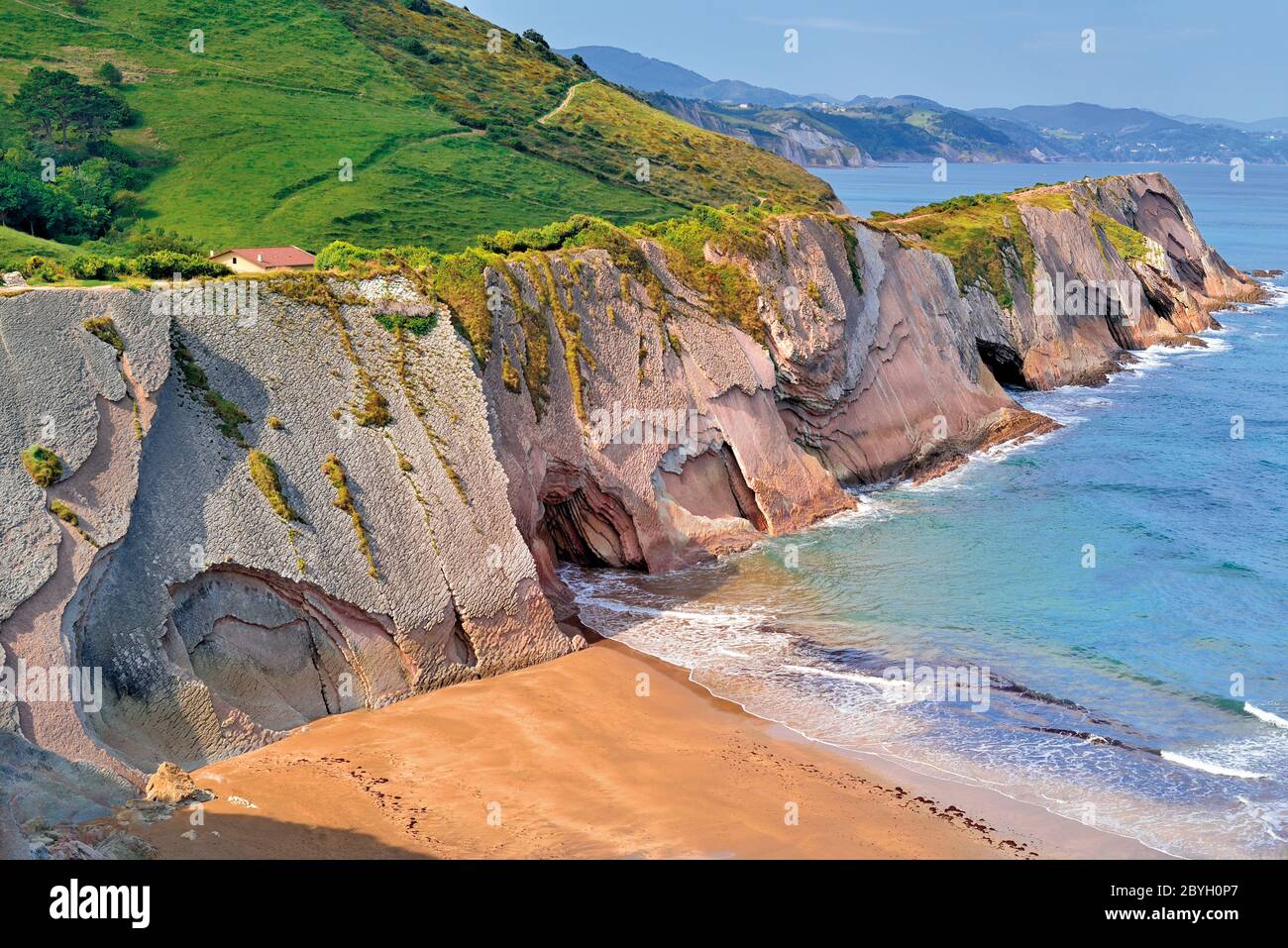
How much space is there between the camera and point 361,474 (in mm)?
24234

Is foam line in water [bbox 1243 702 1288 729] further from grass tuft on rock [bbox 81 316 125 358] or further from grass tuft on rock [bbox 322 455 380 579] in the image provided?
grass tuft on rock [bbox 81 316 125 358]

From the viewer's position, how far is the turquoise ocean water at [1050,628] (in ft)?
69.3

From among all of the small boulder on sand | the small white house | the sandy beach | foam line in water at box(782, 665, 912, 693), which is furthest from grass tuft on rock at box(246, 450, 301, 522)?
the small white house

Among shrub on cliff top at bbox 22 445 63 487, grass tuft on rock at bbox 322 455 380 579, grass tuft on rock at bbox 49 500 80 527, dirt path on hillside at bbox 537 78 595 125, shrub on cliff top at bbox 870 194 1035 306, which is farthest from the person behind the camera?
dirt path on hillside at bbox 537 78 595 125

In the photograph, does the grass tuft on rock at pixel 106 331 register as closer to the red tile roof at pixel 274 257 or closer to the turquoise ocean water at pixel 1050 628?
the turquoise ocean water at pixel 1050 628

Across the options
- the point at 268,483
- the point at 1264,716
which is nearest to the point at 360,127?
the point at 268,483

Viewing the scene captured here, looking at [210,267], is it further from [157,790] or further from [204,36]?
[204,36]

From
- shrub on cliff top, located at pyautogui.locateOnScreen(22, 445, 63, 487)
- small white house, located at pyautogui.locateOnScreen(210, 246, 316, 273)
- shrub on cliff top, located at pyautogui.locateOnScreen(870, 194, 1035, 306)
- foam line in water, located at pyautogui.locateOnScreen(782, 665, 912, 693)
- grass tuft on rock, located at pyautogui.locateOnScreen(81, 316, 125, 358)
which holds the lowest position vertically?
foam line in water, located at pyautogui.locateOnScreen(782, 665, 912, 693)

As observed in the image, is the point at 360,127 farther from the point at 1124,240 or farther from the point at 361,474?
the point at 361,474

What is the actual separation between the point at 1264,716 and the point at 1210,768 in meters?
2.97

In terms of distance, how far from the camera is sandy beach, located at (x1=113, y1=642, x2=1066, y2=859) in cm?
1777

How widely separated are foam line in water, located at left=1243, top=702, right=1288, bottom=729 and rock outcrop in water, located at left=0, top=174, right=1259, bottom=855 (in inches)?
530

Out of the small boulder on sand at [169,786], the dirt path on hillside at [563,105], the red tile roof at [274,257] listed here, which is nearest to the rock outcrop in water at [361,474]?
the small boulder on sand at [169,786]

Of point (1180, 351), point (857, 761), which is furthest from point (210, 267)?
point (1180, 351)
